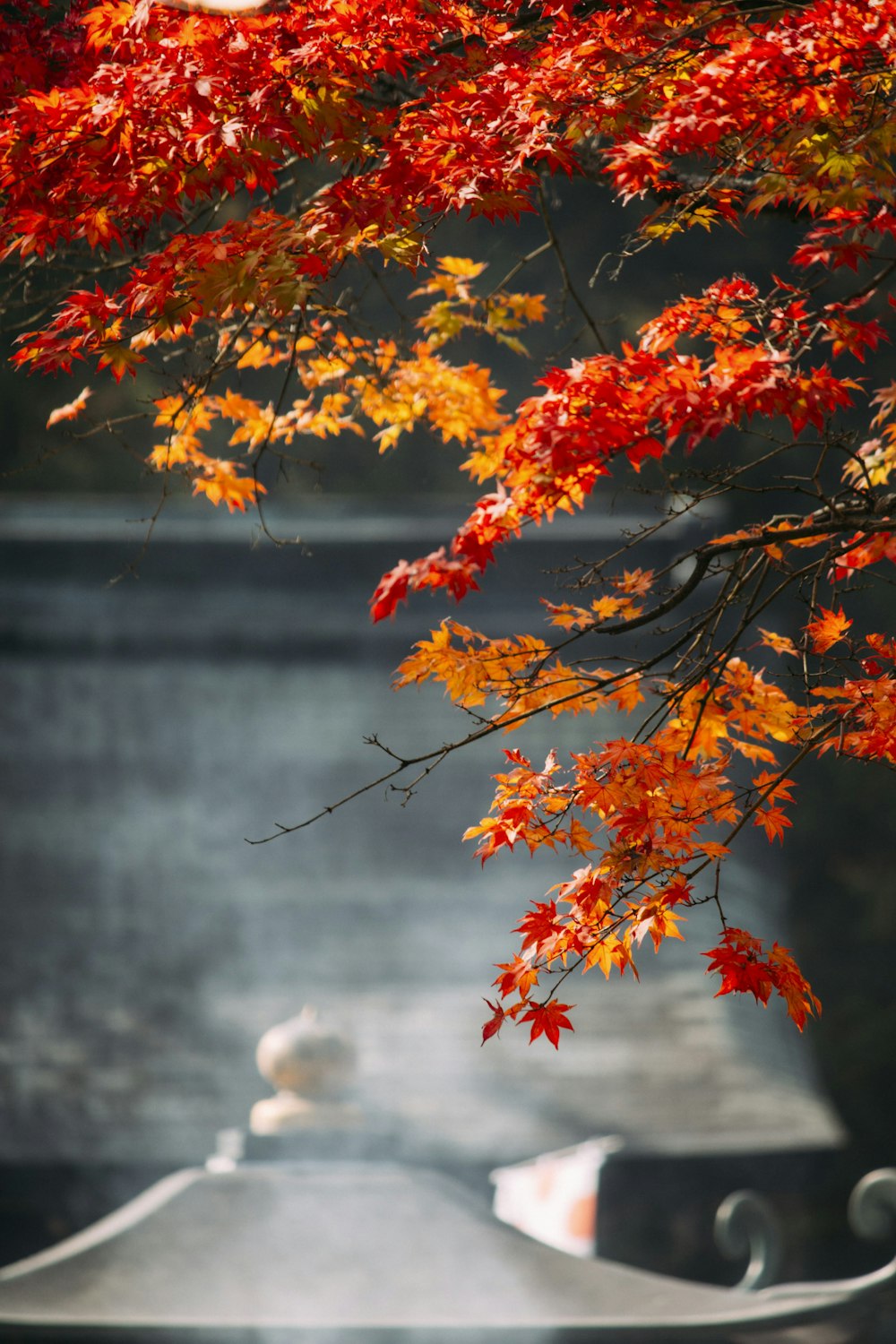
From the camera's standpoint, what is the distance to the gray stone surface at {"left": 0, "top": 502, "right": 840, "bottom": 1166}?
17.6 feet

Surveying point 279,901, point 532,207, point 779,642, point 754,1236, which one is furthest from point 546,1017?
point 279,901

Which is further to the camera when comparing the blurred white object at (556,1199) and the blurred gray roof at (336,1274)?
the blurred white object at (556,1199)

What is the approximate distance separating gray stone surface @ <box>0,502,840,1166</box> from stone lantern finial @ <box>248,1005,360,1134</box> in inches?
25.9

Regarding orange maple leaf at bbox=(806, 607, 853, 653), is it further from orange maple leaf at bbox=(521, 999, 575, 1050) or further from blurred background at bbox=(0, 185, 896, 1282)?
blurred background at bbox=(0, 185, 896, 1282)

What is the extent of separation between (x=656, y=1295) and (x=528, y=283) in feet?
26.5

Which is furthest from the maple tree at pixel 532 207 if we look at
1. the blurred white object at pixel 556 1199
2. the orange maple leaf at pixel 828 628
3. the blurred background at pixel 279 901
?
the blurred white object at pixel 556 1199

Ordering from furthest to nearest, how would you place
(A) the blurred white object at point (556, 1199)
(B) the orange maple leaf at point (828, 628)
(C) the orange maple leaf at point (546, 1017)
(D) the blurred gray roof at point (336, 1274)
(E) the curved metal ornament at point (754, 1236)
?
(A) the blurred white object at point (556, 1199)
(E) the curved metal ornament at point (754, 1236)
(D) the blurred gray roof at point (336, 1274)
(B) the orange maple leaf at point (828, 628)
(C) the orange maple leaf at point (546, 1017)

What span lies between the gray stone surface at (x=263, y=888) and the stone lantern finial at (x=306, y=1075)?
66 centimetres

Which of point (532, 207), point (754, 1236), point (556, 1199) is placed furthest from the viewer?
point (556, 1199)

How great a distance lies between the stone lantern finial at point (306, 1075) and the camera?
4.55m

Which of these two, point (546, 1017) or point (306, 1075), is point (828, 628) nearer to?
point (546, 1017)

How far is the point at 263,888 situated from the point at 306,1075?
1670 mm

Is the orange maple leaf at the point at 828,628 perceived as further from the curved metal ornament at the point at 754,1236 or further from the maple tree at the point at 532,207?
the curved metal ornament at the point at 754,1236

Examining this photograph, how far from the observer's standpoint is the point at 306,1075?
4.59 meters
